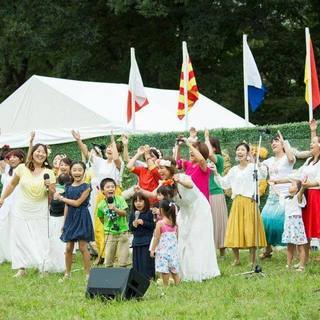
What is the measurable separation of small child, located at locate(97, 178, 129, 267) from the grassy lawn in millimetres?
966

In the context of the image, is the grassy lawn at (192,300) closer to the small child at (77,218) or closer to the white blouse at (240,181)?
the small child at (77,218)

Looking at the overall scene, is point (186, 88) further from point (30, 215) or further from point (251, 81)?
point (30, 215)

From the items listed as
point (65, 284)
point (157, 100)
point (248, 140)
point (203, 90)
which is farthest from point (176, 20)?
point (65, 284)

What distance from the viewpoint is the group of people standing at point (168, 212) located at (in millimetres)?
9453

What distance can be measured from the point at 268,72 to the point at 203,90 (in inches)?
108

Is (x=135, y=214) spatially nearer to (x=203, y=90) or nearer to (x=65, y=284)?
(x=65, y=284)

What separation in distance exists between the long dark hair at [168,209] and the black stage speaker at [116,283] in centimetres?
127

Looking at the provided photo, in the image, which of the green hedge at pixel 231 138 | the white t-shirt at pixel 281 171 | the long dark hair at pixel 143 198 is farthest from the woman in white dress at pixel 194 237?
the green hedge at pixel 231 138

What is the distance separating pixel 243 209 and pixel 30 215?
2.74 m

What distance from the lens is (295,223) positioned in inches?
400

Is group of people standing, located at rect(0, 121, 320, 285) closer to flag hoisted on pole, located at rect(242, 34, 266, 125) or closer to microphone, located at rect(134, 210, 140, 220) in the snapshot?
microphone, located at rect(134, 210, 140, 220)

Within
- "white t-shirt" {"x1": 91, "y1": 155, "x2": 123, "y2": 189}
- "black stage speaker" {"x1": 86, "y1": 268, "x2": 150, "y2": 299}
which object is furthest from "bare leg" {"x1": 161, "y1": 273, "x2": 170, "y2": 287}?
"white t-shirt" {"x1": 91, "y1": 155, "x2": 123, "y2": 189}

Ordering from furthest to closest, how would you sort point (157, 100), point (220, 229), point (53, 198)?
point (157, 100)
point (220, 229)
point (53, 198)

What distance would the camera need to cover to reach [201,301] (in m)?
8.03
